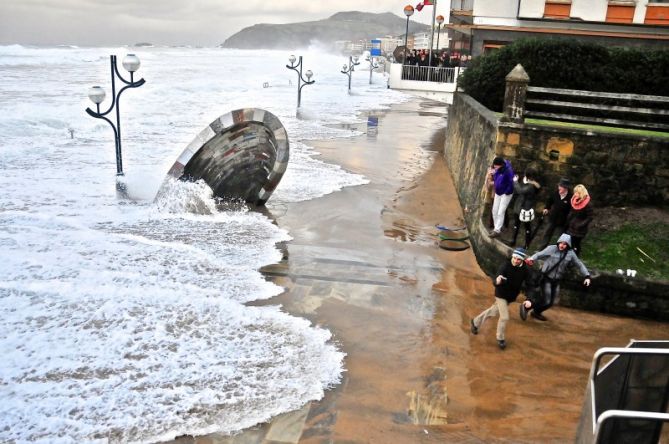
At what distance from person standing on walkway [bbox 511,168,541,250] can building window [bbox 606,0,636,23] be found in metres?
15.3

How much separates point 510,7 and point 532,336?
17866 mm

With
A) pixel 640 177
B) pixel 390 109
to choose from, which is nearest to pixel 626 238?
pixel 640 177

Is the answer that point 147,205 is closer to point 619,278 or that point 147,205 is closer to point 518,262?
point 518,262

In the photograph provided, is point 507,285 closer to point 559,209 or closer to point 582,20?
point 559,209

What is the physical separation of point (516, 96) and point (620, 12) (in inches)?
577

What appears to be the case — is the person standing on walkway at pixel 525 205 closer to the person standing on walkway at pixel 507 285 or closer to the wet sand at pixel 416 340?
the wet sand at pixel 416 340

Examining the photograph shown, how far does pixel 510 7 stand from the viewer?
866 inches

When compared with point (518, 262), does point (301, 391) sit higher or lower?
lower

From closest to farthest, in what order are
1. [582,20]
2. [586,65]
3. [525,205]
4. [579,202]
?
[579,202] < [525,205] < [586,65] < [582,20]

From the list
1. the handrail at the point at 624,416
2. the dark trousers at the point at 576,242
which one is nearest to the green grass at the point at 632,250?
the dark trousers at the point at 576,242

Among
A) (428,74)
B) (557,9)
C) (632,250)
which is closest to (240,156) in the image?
(632,250)

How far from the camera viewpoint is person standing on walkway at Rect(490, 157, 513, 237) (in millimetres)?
9688

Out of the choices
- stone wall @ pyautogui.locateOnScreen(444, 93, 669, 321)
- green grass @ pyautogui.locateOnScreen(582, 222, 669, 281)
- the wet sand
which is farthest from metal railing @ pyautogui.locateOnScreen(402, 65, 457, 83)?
green grass @ pyautogui.locateOnScreen(582, 222, 669, 281)

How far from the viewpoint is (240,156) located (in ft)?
45.0
